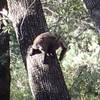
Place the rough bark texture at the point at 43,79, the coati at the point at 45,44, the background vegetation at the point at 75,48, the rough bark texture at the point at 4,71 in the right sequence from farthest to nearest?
the rough bark texture at the point at 4,71 < the background vegetation at the point at 75,48 < the rough bark texture at the point at 43,79 < the coati at the point at 45,44

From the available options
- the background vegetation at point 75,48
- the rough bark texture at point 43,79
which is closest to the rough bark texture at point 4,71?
the background vegetation at point 75,48

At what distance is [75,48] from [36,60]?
197 cm

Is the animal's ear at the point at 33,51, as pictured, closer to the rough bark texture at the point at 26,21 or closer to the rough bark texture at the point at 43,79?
the rough bark texture at the point at 43,79

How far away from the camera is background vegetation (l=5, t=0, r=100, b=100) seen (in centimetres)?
609

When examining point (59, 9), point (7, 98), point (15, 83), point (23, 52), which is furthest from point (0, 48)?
point (15, 83)

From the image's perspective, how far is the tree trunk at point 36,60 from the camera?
5.00m

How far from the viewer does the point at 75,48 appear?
22.4ft

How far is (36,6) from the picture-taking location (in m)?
5.29

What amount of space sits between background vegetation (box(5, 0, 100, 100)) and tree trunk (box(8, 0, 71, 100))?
23 centimetres

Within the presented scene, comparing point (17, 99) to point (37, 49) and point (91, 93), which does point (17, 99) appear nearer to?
point (91, 93)

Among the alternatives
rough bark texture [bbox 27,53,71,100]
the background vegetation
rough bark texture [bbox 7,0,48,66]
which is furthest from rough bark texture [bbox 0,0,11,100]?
rough bark texture [bbox 27,53,71,100]

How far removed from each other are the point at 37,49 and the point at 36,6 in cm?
70

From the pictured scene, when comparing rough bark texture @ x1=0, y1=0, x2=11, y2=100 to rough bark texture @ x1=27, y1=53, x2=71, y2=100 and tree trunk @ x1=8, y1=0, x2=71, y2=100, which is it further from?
rough bark texture @ x1=27, y1=53, x2=71, y2=100

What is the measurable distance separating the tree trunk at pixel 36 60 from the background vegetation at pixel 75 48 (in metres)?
0.23
